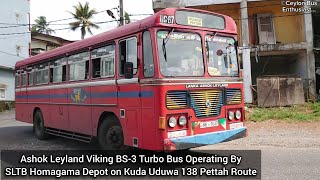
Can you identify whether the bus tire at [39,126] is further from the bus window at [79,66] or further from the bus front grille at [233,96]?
the bus front grille at [233,96]

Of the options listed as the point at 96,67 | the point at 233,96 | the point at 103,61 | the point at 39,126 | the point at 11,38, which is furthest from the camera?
the point at 11,38

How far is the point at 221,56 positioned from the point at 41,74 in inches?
261

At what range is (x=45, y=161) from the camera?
323 inches

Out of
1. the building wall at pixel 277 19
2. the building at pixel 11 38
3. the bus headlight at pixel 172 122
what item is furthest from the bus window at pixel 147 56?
the building at pixel 11 38

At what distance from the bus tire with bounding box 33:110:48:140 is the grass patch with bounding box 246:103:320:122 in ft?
27.2

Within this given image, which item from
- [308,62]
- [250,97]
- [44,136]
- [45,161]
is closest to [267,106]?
[250,97]

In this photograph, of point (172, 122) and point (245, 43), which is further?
point (245, 43)

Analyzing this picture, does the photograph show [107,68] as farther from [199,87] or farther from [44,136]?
[44,136]

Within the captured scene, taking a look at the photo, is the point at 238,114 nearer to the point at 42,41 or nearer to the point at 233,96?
the point at 233,96

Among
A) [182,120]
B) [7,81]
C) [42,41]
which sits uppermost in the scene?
[42,41]

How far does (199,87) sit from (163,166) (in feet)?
6.03

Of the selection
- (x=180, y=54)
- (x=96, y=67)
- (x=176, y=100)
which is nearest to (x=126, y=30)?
(x=180, y=54)

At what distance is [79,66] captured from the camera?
9203mm

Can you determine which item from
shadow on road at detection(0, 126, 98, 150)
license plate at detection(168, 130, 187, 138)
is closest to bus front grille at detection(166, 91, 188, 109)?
license plate at detection(168, 130, 187, 138)
